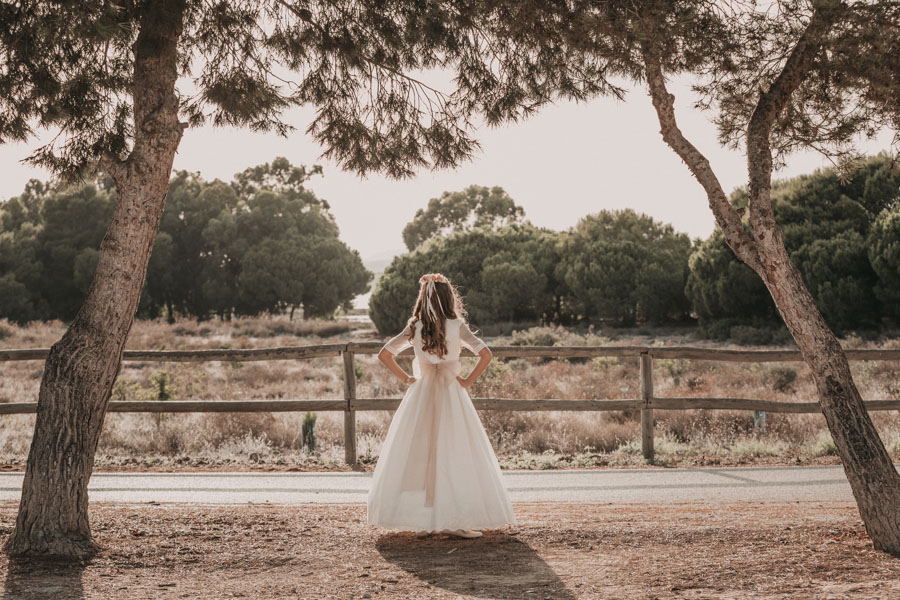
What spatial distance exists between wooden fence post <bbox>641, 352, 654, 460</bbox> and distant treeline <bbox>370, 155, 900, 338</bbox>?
48.7 feet

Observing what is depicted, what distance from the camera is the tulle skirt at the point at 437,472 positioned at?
16.6 ft

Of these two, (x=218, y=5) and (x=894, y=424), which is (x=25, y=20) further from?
(x=894, y=424)

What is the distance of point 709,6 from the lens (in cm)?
526

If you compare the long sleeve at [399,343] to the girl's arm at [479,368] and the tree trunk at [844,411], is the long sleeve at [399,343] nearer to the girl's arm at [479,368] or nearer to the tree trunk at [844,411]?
the girl's arm at [479,368]

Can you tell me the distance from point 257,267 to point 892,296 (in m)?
28.9

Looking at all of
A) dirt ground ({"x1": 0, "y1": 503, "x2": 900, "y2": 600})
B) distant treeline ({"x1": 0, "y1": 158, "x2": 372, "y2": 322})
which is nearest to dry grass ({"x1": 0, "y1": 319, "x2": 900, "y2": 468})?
dirt ground ({"x1": 0, "y1": 503, "x2": 900, "y2": 600})

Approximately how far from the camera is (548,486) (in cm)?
757

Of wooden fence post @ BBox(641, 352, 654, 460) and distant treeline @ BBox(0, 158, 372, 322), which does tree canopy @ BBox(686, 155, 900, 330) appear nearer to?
wooden fence post @ BBox(641, 352, 654, 460)

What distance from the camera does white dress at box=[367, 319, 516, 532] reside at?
16.7 feet

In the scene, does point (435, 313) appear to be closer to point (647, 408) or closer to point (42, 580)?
point (42, 580)

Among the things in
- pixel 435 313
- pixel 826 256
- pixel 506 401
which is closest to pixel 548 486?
pixel 506 401

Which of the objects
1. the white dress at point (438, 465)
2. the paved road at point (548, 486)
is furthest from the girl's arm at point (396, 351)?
the paved road at point (548, 486)

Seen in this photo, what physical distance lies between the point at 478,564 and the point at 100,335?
266cm

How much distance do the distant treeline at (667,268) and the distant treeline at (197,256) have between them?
Result: 11396 millimetres
